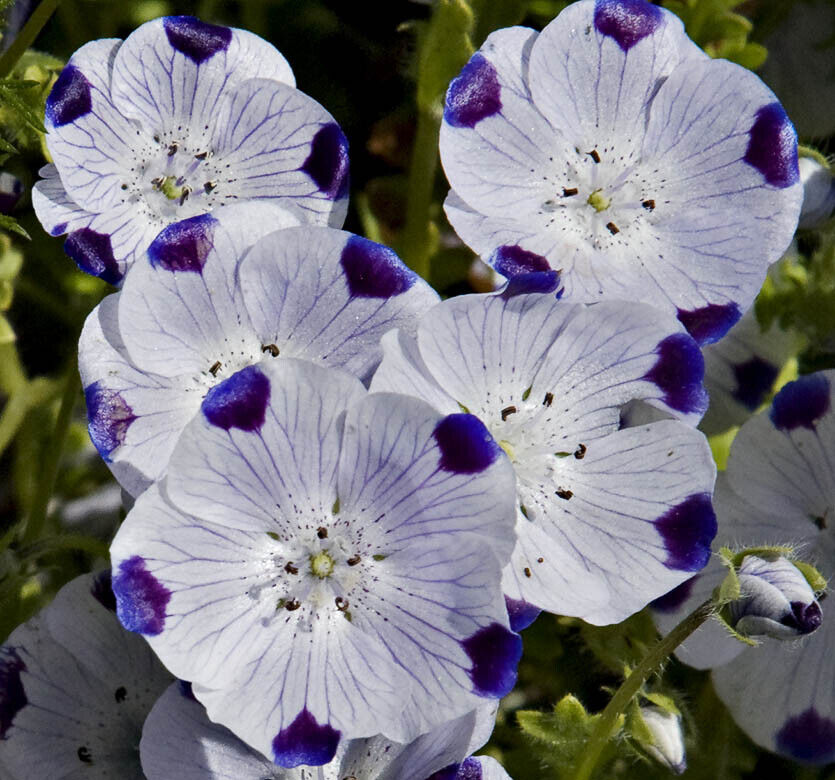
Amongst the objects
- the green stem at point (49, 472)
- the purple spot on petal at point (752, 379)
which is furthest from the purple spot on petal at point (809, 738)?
the green stem at point (49, 472)

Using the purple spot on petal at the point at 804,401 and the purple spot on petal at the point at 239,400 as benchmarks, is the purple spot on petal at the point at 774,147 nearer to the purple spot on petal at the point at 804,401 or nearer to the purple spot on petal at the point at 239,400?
the purple spot on petal at the point at 804,401

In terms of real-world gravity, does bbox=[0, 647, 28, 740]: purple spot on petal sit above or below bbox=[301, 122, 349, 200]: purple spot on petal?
below

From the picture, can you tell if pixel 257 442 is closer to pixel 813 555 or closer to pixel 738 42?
pixel 813 555

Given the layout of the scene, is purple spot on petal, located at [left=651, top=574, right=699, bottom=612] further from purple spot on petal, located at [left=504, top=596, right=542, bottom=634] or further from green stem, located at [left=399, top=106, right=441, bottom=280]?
green stem, located at [left=399, top=106, right=441, bottom=280]

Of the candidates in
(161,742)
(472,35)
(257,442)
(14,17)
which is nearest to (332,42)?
(472,35)

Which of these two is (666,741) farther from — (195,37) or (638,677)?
(195,37)

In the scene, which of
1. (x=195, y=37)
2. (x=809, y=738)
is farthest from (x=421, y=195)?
(x=809, y=738)

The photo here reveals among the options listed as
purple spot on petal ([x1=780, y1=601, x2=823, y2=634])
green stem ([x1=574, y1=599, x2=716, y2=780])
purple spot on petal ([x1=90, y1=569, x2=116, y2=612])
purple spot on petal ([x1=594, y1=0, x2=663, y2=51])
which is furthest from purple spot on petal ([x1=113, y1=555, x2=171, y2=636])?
purple spot on petal ([x1=594, y1=0, x2=663, y2=51])
